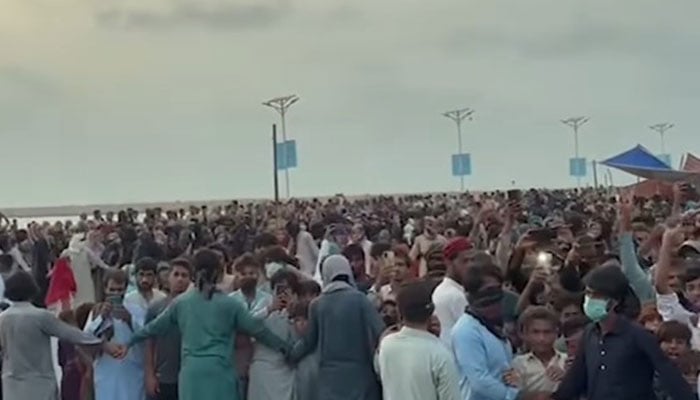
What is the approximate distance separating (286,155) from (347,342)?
143 ft

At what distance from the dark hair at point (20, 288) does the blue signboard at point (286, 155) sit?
41.5 meters

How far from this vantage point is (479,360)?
7414mm

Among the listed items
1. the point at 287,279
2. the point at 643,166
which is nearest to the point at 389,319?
the point at 287,279

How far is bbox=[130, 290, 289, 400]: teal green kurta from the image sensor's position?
31.0 ft

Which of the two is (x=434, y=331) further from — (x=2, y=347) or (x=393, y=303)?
(x=2, y=347)

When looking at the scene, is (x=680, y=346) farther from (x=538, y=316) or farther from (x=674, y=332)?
(x=538, y=316)

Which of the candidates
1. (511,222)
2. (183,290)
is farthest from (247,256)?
(511,222)

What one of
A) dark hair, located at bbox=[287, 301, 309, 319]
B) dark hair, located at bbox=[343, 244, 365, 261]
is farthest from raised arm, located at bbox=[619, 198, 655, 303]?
dark hair, located at bbox=[343, 244, 365, 261]

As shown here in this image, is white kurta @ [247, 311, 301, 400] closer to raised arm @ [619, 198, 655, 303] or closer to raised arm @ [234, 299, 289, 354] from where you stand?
raised arm @ [234, 299, 289, 354]

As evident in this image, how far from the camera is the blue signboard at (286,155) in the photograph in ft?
170

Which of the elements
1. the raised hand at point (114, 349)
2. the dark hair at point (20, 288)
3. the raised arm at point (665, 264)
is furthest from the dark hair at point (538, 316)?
the dark hair at point (20, 288)

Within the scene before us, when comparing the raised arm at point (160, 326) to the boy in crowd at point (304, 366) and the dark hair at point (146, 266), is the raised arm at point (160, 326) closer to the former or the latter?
the boy in crowd at point (304, 366)

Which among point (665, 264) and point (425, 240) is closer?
point (665, 264)

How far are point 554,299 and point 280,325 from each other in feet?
7.54
